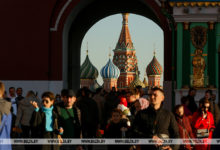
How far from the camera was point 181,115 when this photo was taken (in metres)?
10.8

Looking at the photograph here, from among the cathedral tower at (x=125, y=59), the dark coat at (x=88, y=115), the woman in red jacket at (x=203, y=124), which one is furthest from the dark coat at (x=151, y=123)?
the cathedral tower at (x=125, y=59)

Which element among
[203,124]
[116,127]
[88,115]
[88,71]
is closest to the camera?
[116,127]

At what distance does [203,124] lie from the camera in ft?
38.0

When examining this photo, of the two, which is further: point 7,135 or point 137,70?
point 137,70

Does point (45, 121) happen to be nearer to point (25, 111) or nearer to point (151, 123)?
point (151, 123)

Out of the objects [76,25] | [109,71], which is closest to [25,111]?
[76,25]

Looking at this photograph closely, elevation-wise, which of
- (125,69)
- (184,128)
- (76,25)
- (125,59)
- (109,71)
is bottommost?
(184,128)

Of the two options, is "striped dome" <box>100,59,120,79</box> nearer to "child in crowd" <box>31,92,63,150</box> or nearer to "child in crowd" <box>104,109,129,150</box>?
"child in crowd" <box>31,92,63,150</box>

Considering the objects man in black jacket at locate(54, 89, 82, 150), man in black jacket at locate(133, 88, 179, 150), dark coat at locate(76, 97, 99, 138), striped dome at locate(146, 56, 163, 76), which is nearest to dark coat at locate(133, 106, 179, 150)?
man in black jacket at locate(133, 88, 179, 150)

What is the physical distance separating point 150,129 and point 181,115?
2429 mm

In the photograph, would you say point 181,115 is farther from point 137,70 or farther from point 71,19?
point 137,70

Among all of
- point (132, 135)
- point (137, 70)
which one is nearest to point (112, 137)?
point (132, 135)

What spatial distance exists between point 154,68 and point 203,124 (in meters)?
76.6

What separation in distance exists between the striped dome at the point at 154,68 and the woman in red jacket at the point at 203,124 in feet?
248
